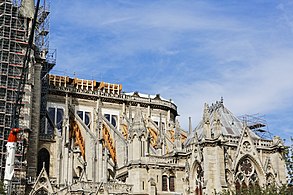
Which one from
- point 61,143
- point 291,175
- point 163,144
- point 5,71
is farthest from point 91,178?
point 291,175

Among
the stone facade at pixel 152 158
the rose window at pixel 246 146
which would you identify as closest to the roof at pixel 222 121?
the stone facade at pixel 152 158

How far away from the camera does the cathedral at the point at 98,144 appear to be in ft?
124

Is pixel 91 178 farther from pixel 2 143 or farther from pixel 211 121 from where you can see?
pixel 211 121

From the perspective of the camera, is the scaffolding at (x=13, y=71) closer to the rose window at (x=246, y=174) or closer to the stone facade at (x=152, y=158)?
the stone facade at (x=152, y=158)

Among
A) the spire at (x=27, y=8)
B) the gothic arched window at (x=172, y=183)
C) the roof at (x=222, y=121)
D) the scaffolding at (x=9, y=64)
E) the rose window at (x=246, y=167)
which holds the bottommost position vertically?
the gothic arched window at (x=172, y=183)

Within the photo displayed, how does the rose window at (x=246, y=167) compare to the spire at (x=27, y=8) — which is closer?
the rose window at (x=246, y=167)

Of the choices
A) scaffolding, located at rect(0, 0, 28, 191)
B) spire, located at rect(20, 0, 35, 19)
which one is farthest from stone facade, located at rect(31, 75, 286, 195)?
spire, located at rect(20, 0, 35, 19)

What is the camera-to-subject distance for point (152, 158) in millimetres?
40906

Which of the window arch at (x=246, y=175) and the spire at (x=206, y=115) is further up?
the spire at (x=206, y=115)

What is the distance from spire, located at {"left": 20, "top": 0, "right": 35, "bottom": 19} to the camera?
A: 48.3 m

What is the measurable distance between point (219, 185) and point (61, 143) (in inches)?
612

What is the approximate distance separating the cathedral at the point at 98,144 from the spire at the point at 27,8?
3.5 inches

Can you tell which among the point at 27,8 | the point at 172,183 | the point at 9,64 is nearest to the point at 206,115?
the point at 172,183

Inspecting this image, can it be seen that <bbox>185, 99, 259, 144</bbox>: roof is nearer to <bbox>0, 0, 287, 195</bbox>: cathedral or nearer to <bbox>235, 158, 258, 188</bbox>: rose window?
<bbox>0, 0, 287, 195</bbox>: cathedral
